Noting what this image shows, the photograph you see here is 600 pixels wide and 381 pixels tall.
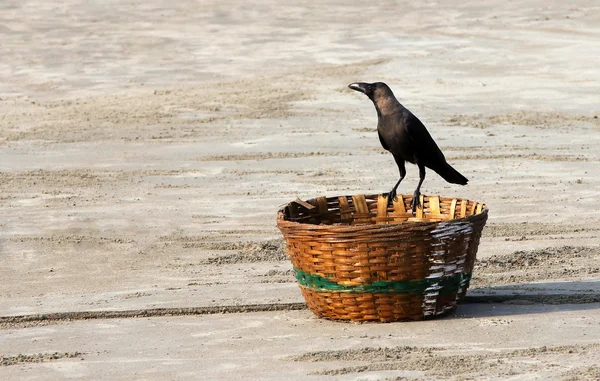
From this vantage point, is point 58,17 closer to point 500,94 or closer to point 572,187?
point 500,94

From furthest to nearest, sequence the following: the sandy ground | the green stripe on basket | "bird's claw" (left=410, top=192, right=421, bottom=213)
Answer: "bird's claw" (left=410, top=192, right=421, bottom=213) → the green stripe on basket → the sandy ground

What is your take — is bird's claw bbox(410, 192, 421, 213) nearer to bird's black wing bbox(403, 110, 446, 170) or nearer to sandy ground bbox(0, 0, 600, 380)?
bird's black wing bbox(403, 110, 446, 170)

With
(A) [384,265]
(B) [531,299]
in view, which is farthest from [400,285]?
(B) [531,299]

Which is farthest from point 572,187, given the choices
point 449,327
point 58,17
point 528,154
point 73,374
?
point 58,17

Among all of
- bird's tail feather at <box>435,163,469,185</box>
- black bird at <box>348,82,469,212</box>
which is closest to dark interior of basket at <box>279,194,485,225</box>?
bird's tail feather at <box>435,163,469,185</box>

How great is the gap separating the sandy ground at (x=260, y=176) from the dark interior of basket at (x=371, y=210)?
493 mm

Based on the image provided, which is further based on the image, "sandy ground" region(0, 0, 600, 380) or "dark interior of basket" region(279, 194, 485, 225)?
"dark interior of basket" region(279, 194, 485, 225)

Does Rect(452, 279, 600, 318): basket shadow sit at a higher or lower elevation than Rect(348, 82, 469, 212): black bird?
lower

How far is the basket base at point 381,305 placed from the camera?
5538 mm

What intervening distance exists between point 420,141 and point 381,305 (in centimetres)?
95

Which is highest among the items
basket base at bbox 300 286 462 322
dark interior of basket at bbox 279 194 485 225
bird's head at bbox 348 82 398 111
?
bird's head at bbox 348 82 398 111

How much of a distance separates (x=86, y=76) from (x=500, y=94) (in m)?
5.63

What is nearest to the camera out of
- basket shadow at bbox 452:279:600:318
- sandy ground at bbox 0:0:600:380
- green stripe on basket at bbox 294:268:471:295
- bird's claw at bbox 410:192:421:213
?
sandy ground at bbox 0:0:600:380

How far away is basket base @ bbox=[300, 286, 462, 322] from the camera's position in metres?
5.54
